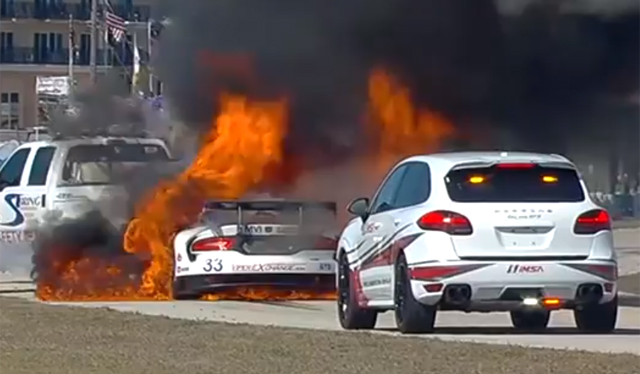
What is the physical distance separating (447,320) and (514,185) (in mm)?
2753

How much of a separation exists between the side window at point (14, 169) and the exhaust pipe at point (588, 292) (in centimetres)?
1020

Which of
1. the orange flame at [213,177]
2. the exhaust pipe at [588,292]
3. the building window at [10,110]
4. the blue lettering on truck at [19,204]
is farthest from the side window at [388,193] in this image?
the building window at [10,110]

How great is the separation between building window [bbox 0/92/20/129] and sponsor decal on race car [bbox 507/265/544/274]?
6392cm

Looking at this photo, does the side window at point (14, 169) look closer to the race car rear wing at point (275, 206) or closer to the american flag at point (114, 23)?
the race car rear wing at point (275, 206)

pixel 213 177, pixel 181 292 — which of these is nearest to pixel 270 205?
pixel 181 292

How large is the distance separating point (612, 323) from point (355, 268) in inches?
93.8

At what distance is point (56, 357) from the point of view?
44.7 ft

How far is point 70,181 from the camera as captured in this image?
884 inches

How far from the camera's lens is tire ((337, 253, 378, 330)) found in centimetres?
1664

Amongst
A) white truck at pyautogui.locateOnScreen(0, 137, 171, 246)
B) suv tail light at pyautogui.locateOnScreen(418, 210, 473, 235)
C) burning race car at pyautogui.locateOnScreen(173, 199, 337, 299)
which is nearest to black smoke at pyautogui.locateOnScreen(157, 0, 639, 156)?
white truck at pyautogui.locateOnScreen(0, 137, 171, 246)

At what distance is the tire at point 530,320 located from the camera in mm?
16938

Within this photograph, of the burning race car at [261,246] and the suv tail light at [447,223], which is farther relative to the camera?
the burning race car at [261,246]

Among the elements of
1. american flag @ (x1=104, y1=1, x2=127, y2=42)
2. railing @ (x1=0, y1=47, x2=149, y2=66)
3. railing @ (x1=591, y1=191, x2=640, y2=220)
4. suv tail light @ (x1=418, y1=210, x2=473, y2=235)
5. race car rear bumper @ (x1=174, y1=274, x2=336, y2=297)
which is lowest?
railing @ (x1=0, y1=47, x2=149, y2=66)

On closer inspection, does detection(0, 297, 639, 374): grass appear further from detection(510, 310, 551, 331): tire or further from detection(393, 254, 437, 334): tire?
detection(510, 310, 551, 331): tire
